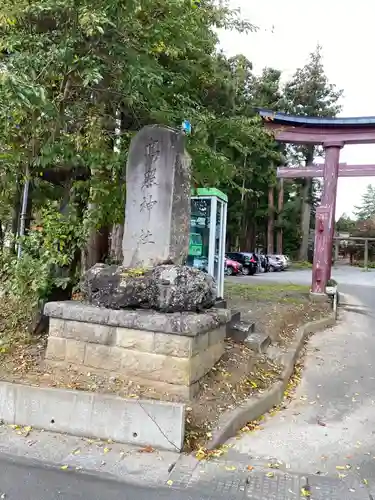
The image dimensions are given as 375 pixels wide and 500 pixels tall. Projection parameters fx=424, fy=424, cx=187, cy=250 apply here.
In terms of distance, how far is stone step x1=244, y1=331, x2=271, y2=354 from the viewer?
5.86 m

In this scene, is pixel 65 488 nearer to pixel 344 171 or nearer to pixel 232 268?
pixel 344 171

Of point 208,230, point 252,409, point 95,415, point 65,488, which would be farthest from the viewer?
point 208,230

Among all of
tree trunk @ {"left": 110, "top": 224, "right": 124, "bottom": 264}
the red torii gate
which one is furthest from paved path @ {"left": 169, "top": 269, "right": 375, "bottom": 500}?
the red torii gate

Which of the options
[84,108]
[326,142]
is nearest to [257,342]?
[84,108]

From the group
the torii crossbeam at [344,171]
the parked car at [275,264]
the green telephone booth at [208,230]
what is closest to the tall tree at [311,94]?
the parked car at [275,264]

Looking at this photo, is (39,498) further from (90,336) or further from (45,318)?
(45,318)

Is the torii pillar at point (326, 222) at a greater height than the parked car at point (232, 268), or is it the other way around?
the torii pillar at point (326, 222)

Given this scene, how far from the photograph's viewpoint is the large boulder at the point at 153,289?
169 inches

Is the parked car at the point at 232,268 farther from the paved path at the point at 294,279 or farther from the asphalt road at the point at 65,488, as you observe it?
the asphalt road at the point at 65,488

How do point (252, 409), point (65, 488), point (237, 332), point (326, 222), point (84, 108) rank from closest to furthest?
point (65, 488) → point (252, 409) → point (84, 108) → point (237, 332) → point (326, 222)

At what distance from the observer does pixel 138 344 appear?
13.6 feet

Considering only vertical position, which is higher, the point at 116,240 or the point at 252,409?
the point at 116,240

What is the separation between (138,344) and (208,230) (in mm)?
3960

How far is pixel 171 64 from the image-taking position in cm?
689
